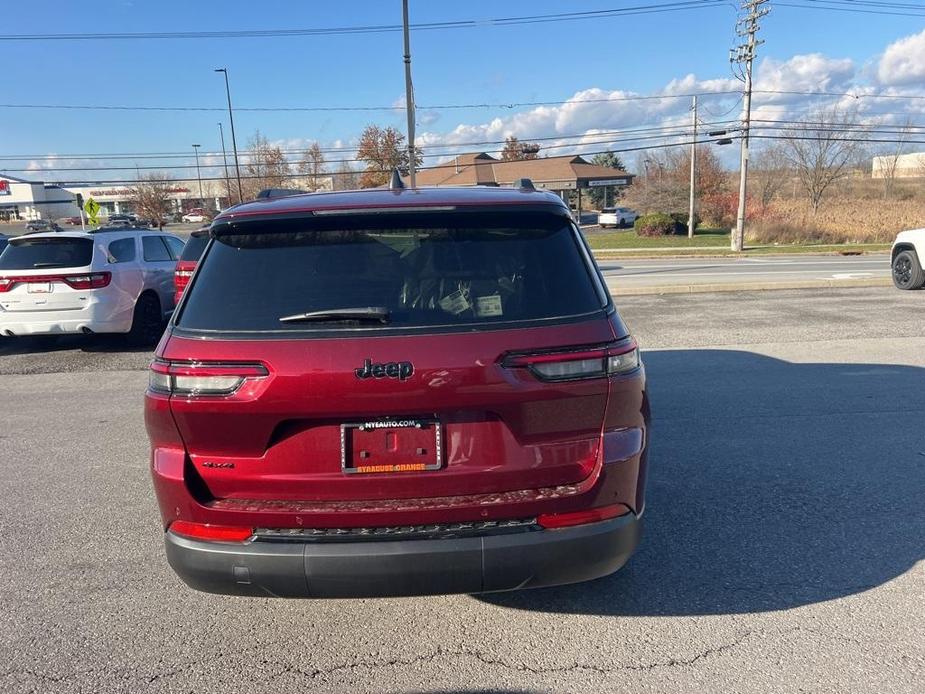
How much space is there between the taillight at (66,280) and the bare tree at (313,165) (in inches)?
1776

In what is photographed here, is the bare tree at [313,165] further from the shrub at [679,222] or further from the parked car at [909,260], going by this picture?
the parked car at [909,260]

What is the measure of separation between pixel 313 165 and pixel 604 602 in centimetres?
5460

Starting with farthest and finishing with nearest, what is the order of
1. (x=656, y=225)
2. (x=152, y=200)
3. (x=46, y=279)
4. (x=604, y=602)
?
(x=152, y=200)
(x=656, y=225)
(x=46, y=279)
(x=604, y=602)

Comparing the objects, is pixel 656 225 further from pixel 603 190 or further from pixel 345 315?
pixel 603 190

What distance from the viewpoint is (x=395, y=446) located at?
2500 millimetres

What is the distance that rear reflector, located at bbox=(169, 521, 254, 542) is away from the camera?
2.56 metres

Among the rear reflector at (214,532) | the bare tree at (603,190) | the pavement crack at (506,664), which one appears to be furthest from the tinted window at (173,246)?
the bare tree at (603,190)

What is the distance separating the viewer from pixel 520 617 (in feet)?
9.96

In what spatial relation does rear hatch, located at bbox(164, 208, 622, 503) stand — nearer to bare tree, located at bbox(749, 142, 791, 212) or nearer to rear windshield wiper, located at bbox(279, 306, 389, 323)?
rear windshield wiper, located at bbox(279, 306, 389, 323)

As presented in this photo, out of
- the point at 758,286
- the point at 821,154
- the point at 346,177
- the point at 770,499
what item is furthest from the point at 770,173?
the point at 770,499

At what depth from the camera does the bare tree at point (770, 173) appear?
54.2 metres

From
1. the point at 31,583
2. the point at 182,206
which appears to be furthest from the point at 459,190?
the point at 182,206

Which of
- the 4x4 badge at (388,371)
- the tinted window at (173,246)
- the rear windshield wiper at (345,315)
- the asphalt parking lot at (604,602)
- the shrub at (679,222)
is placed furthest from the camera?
the shrub at (679,222)

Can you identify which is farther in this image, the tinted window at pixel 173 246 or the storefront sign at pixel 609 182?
the storefront sign at pixel 609 182
